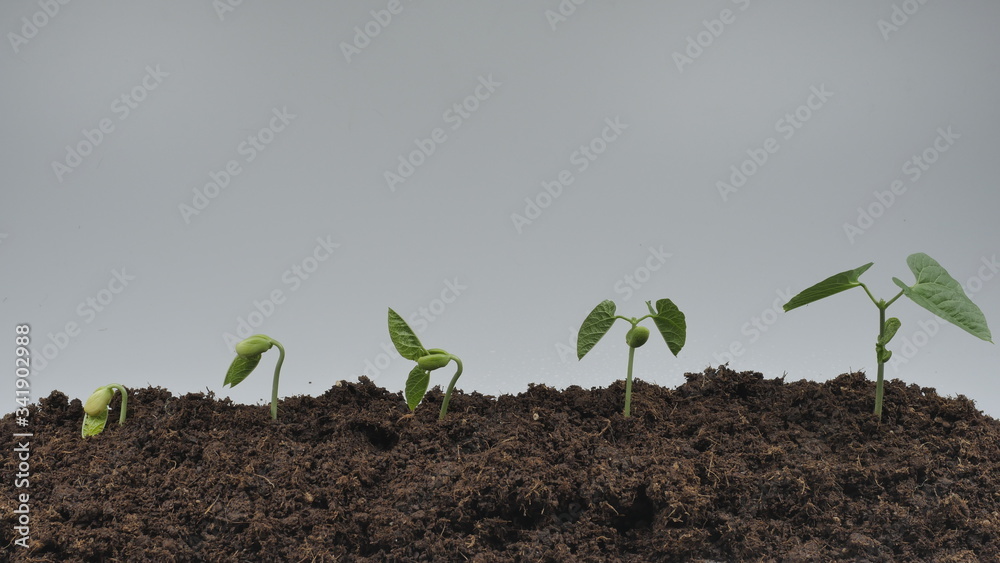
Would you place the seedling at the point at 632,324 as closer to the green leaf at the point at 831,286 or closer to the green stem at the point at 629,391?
the green stem at the point at 629,391

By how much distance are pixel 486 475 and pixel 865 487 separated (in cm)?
73

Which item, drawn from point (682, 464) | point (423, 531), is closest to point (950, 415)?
point (682, 464)

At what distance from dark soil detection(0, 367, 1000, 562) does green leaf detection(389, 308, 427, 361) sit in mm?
152

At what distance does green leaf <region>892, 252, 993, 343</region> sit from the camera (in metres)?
1.56

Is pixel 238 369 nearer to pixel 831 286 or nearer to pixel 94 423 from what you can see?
pixel 94 423

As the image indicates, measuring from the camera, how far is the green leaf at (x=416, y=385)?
1765mm

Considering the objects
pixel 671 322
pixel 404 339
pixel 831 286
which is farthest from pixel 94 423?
pixel 831 286

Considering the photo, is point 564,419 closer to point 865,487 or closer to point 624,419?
point 624,419

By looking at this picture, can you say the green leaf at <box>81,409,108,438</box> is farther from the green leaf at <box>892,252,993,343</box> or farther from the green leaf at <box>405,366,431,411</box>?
the green leaf at <box>892,252,993,343</box>

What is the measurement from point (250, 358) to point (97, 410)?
34 cm

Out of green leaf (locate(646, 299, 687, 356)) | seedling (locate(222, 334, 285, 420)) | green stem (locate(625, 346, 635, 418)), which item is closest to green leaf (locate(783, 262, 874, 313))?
green leaf (locate(646, 299, 687, 356))

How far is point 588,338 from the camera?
181 cm

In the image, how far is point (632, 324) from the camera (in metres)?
1.81

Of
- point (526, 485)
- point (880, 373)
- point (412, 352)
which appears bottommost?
point (526, 485)
